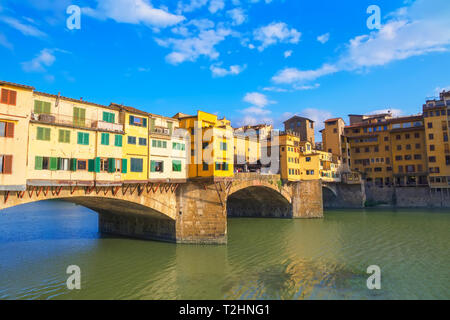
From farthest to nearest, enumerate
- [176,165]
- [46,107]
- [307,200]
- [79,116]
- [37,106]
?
[307,200], [176,165], [79,116], [46,107], [37,106]

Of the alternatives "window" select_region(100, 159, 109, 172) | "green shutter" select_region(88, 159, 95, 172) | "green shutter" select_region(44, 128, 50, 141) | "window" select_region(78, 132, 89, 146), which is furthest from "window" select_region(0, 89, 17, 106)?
"window" select_region(100, 159, 109, 172)

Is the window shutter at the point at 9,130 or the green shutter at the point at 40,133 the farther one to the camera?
the green shutter at the point at 40,133

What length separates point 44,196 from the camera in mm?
22422

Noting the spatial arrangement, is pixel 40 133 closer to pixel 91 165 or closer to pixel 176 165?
pixel 91 165

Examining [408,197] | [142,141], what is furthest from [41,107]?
[408,197]

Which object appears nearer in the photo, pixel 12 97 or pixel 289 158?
pixel 12 97

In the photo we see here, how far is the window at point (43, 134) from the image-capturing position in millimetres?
21875

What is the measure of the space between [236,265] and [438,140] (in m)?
68.8

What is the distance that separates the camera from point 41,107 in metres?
22.8

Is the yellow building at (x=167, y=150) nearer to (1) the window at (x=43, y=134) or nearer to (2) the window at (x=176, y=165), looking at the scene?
(2) the window at (x=176, y=165)

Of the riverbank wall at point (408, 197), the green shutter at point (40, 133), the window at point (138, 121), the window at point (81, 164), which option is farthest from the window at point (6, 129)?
the riverbank wall at point (408, 197)

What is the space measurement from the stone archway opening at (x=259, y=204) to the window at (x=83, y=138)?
3067 cm

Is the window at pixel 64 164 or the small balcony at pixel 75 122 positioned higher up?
the small balcony at pixel 75 122
